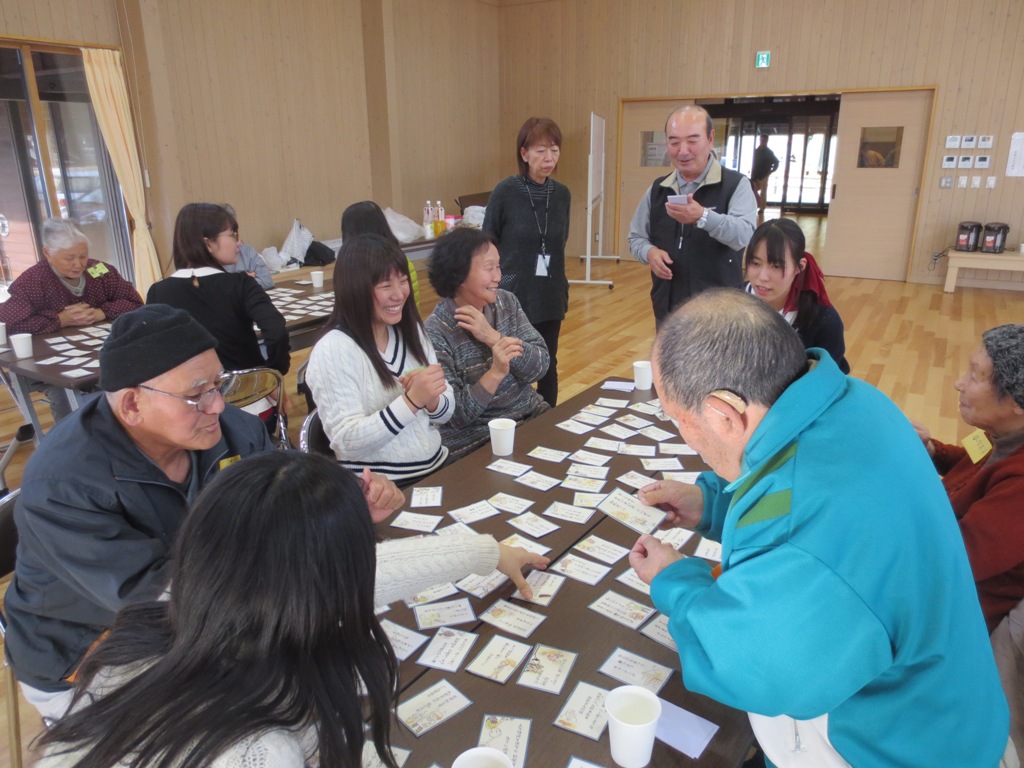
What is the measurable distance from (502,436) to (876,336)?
5.15 meters

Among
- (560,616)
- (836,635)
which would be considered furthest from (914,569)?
(560,616)

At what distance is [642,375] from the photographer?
2.62 meters

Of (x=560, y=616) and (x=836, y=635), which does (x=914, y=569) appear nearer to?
(x=836, y=635)

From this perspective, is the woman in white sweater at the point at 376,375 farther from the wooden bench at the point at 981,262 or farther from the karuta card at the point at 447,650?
the wooden bench at the point at 981,262

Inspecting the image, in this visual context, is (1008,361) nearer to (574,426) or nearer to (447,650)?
(574,426)

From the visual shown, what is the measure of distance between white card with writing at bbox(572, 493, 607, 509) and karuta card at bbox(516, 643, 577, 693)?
1.83 feet

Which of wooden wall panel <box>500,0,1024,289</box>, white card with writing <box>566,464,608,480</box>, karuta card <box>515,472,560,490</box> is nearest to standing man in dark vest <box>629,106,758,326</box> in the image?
white card with writing <box>566,464,608,480</box>

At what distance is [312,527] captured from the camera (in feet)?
2.95

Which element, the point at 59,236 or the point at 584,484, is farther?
the point at 59,236

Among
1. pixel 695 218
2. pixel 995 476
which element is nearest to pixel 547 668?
pixel 995 476

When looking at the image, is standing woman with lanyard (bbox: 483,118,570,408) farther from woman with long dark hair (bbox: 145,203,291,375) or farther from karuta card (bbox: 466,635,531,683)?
karuta card (bbox: 466,635,531,683)

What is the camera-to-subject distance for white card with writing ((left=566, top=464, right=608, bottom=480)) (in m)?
1.94

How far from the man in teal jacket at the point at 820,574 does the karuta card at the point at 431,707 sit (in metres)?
0.38

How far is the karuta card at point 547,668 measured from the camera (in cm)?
118
